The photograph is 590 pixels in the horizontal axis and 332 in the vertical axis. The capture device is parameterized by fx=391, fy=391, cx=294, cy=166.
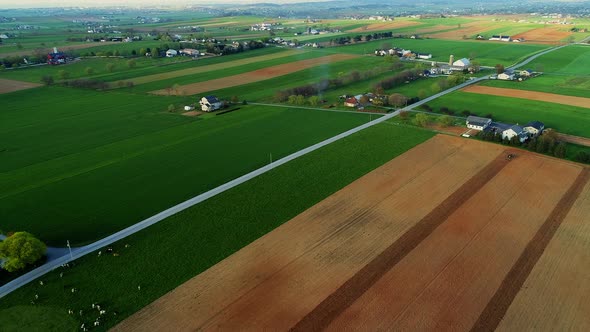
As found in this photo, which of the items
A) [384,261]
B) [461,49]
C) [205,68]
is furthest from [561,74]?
[384,261]

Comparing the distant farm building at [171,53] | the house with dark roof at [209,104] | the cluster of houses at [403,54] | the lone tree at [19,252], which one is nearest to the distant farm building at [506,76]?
the cluster of houses at [403,54]

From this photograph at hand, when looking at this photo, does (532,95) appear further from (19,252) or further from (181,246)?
(19,252)

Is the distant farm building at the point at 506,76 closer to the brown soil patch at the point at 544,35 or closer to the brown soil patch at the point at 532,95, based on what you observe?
the brown soil patch at the point at 532,95

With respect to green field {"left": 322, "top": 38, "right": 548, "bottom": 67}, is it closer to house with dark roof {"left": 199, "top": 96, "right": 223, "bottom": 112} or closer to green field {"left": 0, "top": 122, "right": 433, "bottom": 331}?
house with dark roof {"left": 199, "top": 96, "right": 223, "bottom": 112}

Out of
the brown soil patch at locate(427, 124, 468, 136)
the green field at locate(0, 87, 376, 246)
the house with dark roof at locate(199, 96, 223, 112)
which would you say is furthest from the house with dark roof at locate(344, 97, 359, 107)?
the house with dark roof at locate(199, 96, 223, 112)

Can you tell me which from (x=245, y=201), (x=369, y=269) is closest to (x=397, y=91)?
(x=245, y=201)
